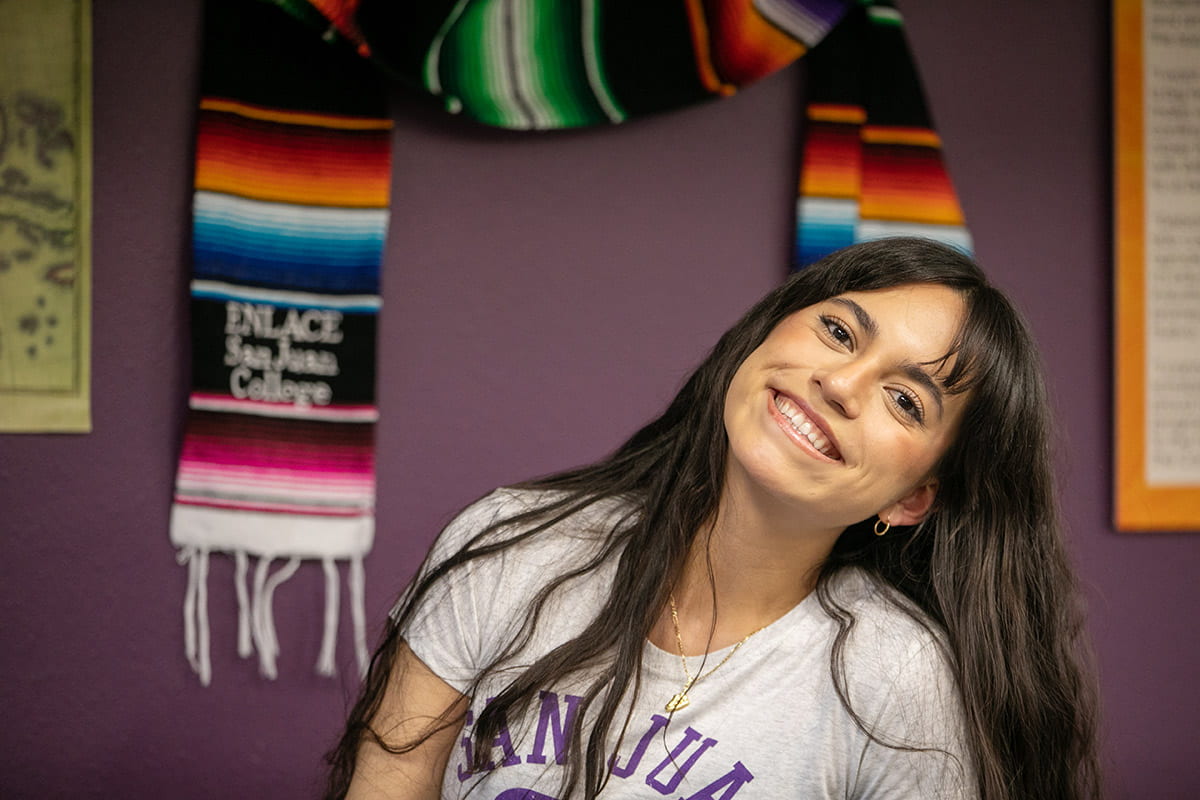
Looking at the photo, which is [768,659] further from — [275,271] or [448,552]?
[275,271]

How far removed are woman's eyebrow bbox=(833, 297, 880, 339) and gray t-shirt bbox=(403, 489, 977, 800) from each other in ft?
1.26

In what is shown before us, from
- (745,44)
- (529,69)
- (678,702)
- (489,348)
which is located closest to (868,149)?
(745,44)

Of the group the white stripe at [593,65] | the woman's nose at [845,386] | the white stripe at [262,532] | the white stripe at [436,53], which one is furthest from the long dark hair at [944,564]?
the white stripe at [436,53]

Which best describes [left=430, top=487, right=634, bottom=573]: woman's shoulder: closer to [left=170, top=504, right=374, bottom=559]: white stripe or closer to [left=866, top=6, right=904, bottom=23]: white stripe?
[left=170, top=504, right=374, bottom=559]: white stripe

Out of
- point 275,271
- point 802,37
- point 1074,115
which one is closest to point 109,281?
point 275,271

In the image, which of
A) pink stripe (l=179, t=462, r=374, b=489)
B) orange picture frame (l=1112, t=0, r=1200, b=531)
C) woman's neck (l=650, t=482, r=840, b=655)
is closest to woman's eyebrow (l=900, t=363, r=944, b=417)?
woman's neck (l=650, t=482, r=840, b=655)

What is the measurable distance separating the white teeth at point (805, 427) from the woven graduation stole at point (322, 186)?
95cm

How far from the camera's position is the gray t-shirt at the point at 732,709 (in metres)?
1.31

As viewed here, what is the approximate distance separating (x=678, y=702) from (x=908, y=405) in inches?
18.6

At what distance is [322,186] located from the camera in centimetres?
195

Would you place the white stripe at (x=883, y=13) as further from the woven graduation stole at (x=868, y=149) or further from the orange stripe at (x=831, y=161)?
the orange stripe at (x=831, y=161)

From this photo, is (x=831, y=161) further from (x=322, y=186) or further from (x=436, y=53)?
(x=322, y=186)

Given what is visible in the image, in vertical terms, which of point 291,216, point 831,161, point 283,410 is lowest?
point 283,410

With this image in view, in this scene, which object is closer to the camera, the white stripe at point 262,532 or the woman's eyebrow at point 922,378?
the woman's eyebrow at point 922,378
